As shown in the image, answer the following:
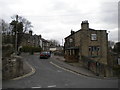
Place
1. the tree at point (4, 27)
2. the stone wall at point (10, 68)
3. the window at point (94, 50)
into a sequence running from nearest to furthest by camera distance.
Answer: the stone wall at point (10, 68) < the window at point (94, 50) < the tree at point (4, 27)

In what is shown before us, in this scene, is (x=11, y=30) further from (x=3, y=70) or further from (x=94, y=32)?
(x=3, y=70)

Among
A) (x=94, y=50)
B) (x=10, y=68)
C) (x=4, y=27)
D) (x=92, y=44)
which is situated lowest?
(x=10, y=68)

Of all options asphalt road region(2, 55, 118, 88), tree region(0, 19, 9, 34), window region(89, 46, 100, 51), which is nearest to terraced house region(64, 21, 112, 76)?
window region(89, 46, 100, 51)

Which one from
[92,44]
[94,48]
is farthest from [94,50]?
[92,44]

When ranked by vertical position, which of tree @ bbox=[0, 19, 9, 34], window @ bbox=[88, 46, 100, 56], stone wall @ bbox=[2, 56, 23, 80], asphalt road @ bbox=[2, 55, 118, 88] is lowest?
asphalt road @ bbox=[2, 55, 118, 88]

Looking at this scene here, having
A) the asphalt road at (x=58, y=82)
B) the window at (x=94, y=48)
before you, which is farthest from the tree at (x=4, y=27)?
the asphalt road at (x=58, y=82)

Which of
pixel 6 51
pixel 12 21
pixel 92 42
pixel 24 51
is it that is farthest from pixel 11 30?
pixel 6 51

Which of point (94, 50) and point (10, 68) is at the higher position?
point (94, 50)

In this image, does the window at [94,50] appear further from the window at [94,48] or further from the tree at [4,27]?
the tree at [4,27]

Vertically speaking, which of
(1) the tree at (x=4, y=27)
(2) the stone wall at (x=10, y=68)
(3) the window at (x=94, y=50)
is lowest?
(2) the stone wall at (x=10, y=68)

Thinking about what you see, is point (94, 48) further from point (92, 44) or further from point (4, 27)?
point (4, 27)

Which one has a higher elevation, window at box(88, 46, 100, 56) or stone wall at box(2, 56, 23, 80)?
window at box(88, 46, 100, 56)

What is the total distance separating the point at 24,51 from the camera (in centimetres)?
6116

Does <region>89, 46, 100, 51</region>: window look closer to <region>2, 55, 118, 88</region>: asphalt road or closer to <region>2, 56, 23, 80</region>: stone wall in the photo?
<region>2, 55, 118, 88</region>: asphalt road
